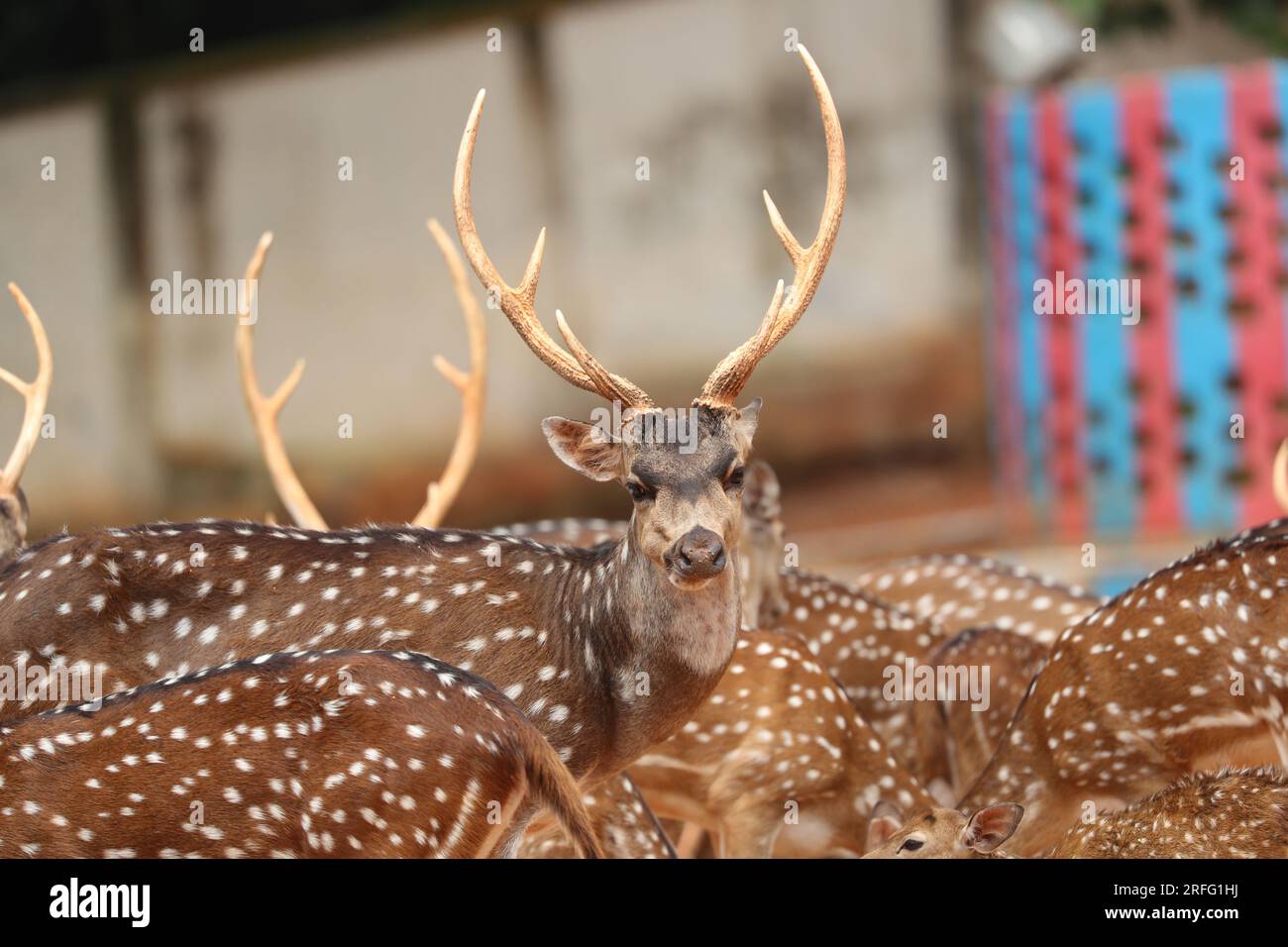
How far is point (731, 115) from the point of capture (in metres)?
9.04

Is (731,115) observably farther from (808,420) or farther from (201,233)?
(201,233)

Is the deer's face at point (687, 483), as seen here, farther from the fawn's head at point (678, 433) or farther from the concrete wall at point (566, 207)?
the concrete wall at point (566, 207)

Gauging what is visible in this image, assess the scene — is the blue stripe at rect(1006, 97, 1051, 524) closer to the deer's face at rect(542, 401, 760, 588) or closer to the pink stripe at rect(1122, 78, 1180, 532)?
the pink stripe at rect(1122, 78, 1180, 532)

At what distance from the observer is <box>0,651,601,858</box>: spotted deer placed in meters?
3.17

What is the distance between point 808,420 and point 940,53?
73.7 inches

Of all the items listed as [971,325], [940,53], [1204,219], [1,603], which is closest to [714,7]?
[940,53]

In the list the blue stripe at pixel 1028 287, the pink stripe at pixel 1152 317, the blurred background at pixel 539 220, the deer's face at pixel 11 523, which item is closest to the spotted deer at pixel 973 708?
the deer's face at pixel 11 523

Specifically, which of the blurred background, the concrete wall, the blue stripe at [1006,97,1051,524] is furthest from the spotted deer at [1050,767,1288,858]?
the concrete wall

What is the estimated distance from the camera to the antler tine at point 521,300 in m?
3.87

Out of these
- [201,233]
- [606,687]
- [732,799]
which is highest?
[201,233]

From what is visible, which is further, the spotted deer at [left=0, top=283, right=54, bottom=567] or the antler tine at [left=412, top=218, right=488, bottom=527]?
the antler tine at [left=412, top=218, right=488, bottom=527]

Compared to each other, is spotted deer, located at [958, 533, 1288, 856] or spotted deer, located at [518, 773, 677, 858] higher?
spotted deer, located at [958, 533, 1288, 856]

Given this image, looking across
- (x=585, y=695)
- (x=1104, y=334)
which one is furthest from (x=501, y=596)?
(x=1104, y=334)

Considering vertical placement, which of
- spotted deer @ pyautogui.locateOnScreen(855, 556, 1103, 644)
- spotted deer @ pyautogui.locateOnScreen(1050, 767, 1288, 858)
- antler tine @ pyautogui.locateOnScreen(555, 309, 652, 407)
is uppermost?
antler tine @ pyautogui.locateOnScreen(555, 309, 652, 407)
